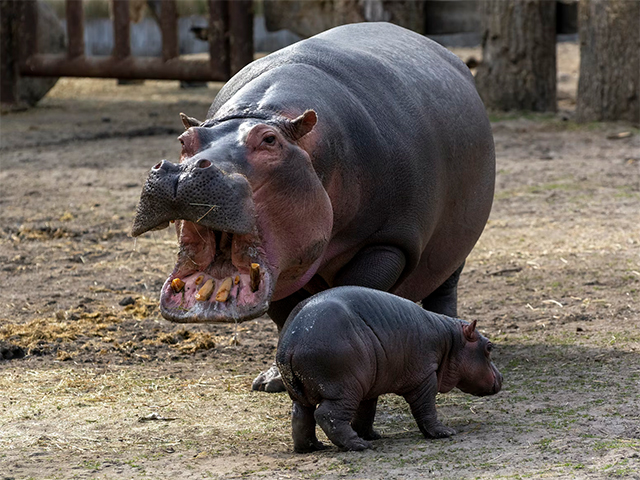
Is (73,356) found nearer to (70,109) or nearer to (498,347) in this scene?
(498,347)

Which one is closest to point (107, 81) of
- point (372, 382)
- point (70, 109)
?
point (70, 109)

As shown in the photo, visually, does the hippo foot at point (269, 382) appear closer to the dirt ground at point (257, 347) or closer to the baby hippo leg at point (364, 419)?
the dirt ground at point (257, 347)

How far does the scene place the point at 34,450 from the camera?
3.77m

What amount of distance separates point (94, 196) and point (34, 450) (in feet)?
16.8

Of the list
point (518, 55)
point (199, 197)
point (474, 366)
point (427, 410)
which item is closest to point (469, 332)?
point (474, 366)

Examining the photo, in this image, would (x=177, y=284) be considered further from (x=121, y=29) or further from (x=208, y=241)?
(x=121, y=29)

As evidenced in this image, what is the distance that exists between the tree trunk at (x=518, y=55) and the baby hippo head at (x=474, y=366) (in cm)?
708

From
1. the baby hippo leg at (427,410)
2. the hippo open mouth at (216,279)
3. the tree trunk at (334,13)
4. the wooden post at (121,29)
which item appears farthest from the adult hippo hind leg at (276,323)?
the wooden post at (121,29)

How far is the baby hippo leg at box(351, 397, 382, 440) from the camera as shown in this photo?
3842 millimetres

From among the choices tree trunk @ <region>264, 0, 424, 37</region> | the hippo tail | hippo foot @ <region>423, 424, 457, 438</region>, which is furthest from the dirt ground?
tree trunk @ <region>264, 0, 424, 37</region>

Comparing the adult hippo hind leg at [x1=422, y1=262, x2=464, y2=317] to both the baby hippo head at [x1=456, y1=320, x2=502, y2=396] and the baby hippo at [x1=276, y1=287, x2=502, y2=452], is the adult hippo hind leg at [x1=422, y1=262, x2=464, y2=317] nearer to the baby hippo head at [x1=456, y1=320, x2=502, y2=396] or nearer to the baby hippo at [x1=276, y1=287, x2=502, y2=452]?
the baby hippo head at [x1=456, y1=320, x2=502, y2=396]

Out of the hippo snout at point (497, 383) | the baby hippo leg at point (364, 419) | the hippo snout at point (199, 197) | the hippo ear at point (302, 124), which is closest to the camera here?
the hippo snout at point (199, 197)

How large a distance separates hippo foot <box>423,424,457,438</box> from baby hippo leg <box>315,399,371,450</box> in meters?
0.30

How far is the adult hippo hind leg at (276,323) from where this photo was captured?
4398 mm
